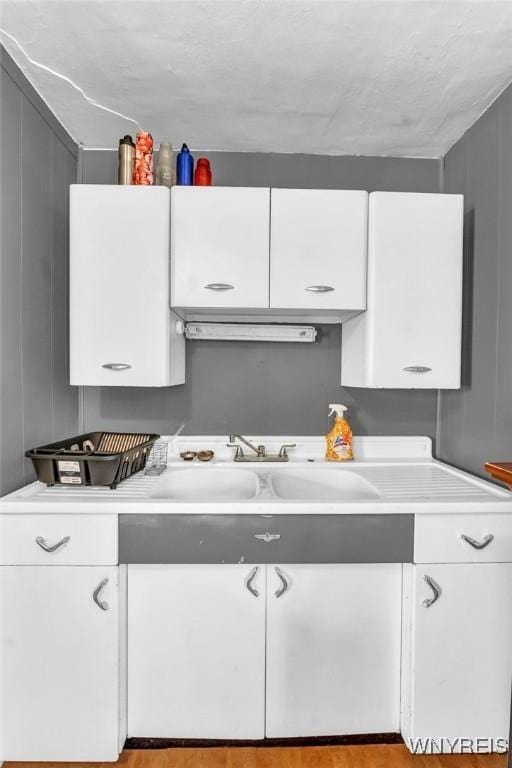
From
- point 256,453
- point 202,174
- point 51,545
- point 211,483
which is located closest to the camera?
point 51,545

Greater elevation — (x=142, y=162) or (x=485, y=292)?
(x=142, y=162)

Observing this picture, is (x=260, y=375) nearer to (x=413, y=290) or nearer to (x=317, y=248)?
(x=317, y=248)

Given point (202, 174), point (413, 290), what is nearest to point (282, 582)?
point (413, 290)

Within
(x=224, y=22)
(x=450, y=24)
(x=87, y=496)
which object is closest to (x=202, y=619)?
(x=87, y=496)

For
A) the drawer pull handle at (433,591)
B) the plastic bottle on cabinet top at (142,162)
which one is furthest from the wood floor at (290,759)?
the plastic bottle on cabinet top at (142,162)

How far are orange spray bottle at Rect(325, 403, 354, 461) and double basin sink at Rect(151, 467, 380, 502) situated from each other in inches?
3.4

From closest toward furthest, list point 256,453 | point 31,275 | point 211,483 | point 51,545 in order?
point 51,545 → point 31,275 → point 211,483 → point 256,453

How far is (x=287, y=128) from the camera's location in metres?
1.89

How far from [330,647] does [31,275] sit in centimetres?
169

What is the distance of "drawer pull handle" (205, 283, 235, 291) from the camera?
1721mm

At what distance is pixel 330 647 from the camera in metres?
1.49

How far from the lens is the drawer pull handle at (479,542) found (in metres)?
1.47

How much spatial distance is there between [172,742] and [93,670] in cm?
40

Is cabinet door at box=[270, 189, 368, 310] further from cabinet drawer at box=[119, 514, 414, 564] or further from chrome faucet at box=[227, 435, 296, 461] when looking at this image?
cabinet drawer at box=[119, 514, 414, 564]
